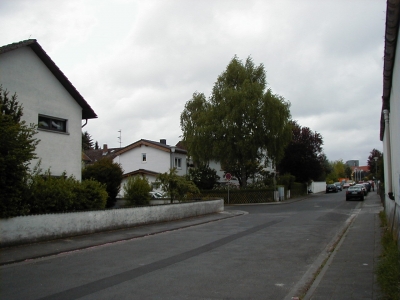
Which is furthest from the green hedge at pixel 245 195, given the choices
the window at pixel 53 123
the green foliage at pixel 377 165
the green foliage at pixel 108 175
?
the window at pixel 53 123

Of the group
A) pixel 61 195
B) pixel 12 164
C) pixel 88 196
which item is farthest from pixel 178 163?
pixel 12 164

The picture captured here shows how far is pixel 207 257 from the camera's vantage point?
34.4ft

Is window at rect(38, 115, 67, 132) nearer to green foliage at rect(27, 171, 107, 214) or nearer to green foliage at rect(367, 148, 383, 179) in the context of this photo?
green foliage at rect(27, 171, 107, 214)

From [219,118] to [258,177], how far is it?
38.9 feet

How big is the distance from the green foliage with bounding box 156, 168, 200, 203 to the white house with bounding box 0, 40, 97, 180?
5042mm

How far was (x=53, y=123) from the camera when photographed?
2025cm

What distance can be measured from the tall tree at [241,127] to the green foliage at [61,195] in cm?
2614

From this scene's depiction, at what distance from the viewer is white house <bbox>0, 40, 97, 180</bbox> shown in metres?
18.1

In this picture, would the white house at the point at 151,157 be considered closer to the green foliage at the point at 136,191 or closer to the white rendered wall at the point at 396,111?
the green foliage at the point at 136,191

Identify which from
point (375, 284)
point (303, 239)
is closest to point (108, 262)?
point (375, 284)

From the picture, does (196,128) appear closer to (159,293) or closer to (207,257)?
(207,257)

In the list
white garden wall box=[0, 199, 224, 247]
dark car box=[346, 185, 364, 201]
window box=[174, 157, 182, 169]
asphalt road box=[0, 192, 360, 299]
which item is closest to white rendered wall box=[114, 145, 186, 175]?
window box=[174, 157, 182, 169]

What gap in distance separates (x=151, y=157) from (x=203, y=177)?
707 centimetres

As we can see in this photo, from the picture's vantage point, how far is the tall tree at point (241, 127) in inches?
1636
